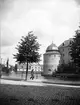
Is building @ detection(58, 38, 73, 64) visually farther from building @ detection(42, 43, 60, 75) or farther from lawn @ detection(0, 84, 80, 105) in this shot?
lawn @ detection(0, 84, 80, 105)

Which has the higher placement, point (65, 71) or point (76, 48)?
point (76, 48)

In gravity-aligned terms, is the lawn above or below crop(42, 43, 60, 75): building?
below

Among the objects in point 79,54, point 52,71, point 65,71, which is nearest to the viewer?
point 79,54

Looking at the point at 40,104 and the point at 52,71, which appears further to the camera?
the point at 52,71

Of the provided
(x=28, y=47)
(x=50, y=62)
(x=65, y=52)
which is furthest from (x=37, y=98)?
(x=65, y=52)

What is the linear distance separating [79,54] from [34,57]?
929cm

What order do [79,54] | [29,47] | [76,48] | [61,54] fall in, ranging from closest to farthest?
[29,47]
[79,54]
[76,48]
[61,54]

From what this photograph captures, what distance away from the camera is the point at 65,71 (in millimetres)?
61062

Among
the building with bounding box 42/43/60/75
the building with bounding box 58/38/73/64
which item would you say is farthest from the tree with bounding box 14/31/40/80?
the building with bounding box 58/38/73/64

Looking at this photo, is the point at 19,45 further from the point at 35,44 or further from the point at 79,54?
the point at 79,54

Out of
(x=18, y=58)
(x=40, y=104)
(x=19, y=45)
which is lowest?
(x=40, y=104)

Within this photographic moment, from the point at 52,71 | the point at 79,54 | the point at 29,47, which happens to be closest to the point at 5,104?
the point at 29,47

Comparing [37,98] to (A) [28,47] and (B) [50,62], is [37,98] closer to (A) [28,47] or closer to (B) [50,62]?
(A) [28,47]

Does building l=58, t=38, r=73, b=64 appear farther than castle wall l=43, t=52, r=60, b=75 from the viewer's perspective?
Yes
